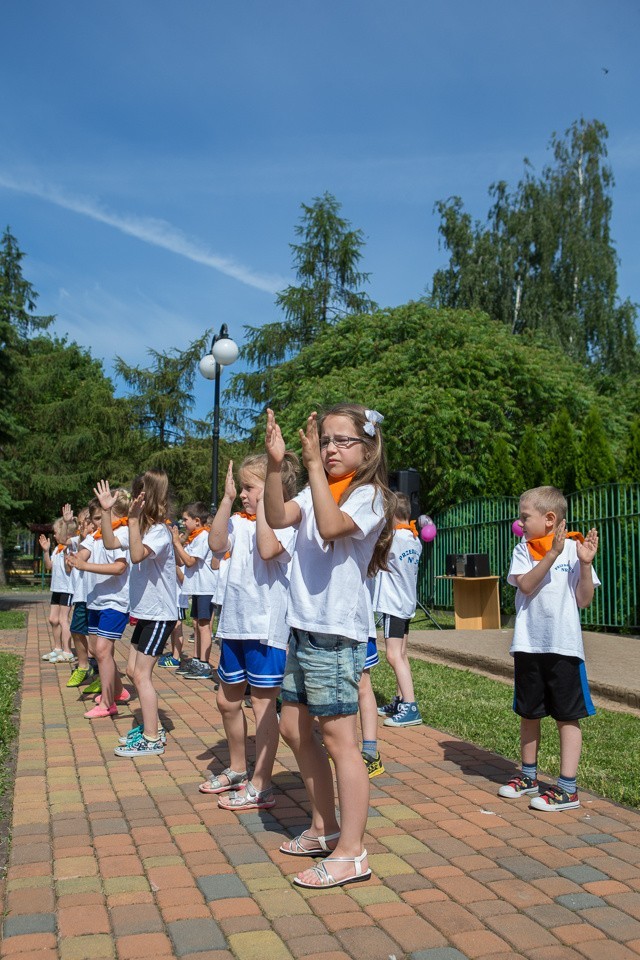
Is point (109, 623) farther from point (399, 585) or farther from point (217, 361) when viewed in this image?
point (217, 361)

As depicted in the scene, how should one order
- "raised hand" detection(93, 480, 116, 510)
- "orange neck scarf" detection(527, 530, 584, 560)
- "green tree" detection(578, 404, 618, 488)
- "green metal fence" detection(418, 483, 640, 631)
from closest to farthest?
"orange neck scarf" detection(527, 530, 584, 560) < "raised hand" detection(93, 480, 116, 510) < "green metal fence" detection(418, 483, 640, 631) < "green tree" detection(578, 404, 618, 488)

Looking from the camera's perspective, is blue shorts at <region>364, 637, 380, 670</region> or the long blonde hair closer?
the long blonde hair

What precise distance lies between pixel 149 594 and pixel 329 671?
2768 millimetres

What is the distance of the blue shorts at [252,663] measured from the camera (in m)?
4.81

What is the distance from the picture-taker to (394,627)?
7086mm

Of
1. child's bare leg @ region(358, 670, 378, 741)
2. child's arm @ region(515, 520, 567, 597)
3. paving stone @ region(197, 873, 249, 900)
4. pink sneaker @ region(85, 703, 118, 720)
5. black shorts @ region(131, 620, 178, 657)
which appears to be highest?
child's arm @ region(515, 520, 567, 597)

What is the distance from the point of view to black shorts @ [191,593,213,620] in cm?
1025

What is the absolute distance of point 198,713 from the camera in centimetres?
755

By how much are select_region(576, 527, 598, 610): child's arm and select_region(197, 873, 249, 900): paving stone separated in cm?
231

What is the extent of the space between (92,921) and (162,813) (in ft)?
4.57

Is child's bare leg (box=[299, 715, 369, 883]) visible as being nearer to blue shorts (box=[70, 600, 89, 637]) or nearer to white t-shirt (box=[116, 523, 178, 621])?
white t-shirt (box=[116, 523, 178, 621])

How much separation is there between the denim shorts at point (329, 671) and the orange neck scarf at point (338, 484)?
566 mm

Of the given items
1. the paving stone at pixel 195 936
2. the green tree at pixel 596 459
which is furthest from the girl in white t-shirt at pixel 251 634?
the green tree at pixel 596 459

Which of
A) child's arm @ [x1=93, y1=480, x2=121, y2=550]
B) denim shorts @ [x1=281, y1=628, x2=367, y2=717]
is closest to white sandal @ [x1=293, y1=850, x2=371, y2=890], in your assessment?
denim shorts @ [x1=281, y1=628, x2=367, y2=717]
